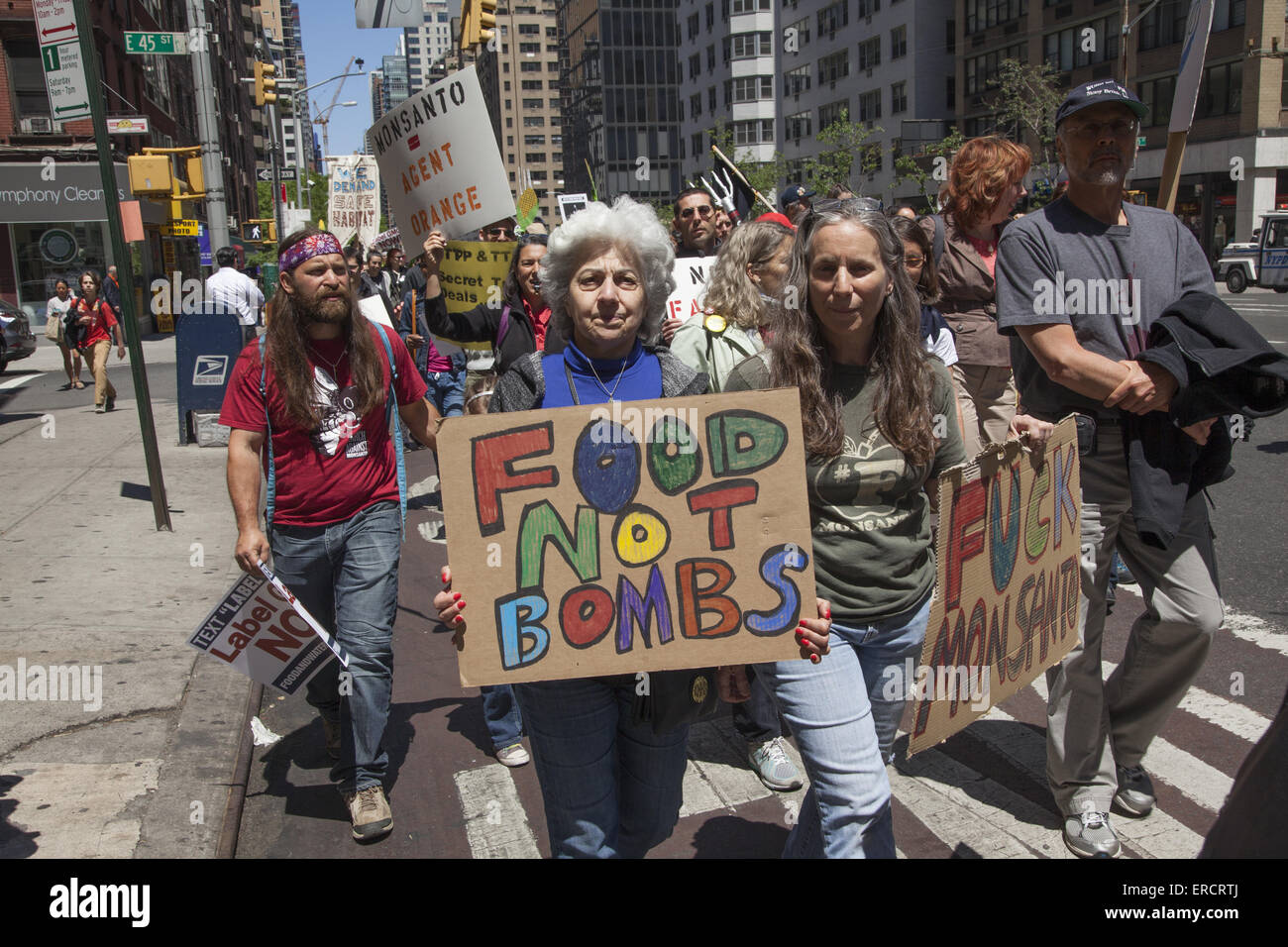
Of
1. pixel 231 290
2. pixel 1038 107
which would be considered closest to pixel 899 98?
pixel 1038 107

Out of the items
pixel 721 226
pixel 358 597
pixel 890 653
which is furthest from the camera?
pixel 721 226

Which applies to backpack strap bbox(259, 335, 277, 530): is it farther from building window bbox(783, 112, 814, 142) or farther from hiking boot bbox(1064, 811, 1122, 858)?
building window bbox(783, 112, 814, 142)

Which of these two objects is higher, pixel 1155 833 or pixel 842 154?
pixel 842 154

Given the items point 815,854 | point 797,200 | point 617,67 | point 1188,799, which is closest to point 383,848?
point 815,854

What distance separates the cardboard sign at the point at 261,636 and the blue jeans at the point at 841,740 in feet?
5.56

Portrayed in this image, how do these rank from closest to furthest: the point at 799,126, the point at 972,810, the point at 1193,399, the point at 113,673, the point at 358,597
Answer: the point at 1193,399 → the point at 972,810 → the point at 358,597 → the point at 113,673 → the point at 799,126

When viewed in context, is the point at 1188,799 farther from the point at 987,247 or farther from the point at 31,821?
the point at 31,821

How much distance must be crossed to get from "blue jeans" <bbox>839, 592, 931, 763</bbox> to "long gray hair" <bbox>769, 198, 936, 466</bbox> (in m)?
0.41

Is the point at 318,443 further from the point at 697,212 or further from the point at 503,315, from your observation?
the point at 697,212

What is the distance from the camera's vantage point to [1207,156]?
42344 mm

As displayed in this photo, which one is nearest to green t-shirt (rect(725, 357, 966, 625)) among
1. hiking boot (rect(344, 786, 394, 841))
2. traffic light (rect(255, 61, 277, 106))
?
hiking boot (rect(344, 786, 394, 841))

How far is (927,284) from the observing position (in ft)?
16.0

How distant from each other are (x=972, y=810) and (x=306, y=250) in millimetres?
3118

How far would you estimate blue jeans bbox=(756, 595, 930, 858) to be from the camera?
Answer: 2514 millimetres
